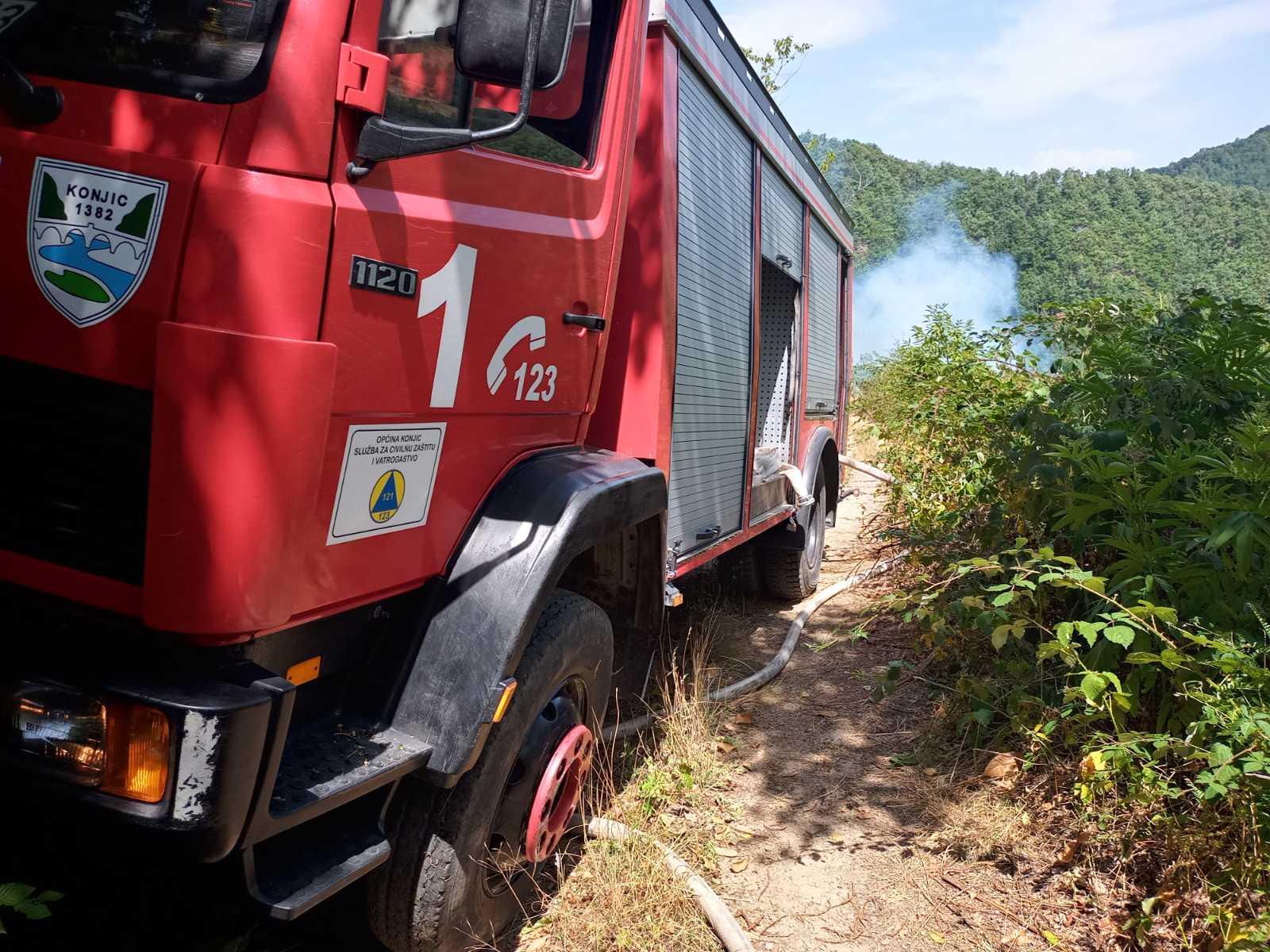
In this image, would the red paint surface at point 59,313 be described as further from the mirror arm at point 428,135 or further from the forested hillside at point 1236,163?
the forested hillside at point 1236,163

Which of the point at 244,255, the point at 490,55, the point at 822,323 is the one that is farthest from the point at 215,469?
the point at 822,323

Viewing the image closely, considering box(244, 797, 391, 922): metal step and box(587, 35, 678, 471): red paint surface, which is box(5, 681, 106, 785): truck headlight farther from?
box(587, 35, 678, 471): red paint surface

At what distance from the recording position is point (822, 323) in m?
6.73

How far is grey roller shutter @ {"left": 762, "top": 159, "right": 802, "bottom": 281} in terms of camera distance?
490 cm

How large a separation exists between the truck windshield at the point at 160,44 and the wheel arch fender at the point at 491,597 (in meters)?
1.11

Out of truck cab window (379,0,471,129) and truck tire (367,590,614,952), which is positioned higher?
truck cab window (379,0,471,129)

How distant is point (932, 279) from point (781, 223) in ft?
105

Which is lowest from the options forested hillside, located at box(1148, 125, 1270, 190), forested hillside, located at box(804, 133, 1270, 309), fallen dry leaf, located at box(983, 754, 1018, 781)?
fallen dry leaf, located at box(983, 754, 1018, 781)

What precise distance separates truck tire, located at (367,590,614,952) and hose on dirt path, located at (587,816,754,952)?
242mm

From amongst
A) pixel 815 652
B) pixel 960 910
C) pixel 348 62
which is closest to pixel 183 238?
pixel 348 62

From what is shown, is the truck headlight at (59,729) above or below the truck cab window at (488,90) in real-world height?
below

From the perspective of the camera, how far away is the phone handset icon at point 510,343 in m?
2.36

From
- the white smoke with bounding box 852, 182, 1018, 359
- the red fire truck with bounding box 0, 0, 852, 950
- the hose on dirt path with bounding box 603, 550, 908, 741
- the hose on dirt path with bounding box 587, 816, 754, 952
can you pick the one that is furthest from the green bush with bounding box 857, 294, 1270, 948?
the white smoke with bounding box 852, 182, 1018, 359

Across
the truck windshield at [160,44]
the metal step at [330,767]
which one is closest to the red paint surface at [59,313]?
the truck windshield at [160,44]
